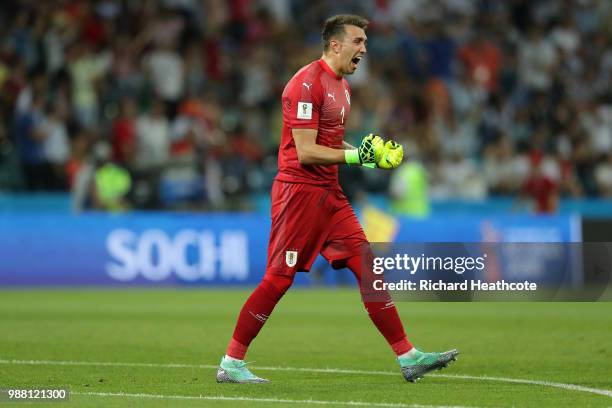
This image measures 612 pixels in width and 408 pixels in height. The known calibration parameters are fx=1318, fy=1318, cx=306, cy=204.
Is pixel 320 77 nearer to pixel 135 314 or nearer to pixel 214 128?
pixel 135 314

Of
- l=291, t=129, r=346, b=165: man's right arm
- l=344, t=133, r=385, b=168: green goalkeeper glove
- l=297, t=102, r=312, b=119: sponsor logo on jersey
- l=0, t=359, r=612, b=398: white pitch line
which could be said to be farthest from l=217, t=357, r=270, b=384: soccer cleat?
l=297, t=102, r=312, b=119: sponsor logo on jersey

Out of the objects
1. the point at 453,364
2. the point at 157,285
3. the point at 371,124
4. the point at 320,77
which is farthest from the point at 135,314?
the point at 371,124

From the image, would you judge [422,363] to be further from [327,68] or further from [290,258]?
[327,68]

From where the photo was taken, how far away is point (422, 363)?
891 centimetres

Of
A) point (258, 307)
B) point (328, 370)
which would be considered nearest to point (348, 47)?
point (258, 307)

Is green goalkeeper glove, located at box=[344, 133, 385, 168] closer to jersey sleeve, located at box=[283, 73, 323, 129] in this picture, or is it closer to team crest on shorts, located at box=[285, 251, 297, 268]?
jersey sleeve, located at box=[283, 73, 323, 129]

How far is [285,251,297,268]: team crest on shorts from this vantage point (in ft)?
29.1

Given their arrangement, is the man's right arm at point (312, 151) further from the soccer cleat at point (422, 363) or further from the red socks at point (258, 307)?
the soccer cleat at point (422, 363)

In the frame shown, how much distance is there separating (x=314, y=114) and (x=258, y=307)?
1356 mm

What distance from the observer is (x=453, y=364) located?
33.7ft

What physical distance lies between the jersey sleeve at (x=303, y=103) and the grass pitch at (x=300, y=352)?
1.77 meters

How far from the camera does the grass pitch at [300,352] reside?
830 cm

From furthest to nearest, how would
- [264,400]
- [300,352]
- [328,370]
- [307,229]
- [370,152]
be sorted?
[300,352]
[328,370]
[307,229]
[370,152]
[264,400]

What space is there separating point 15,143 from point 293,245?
12505 mm
